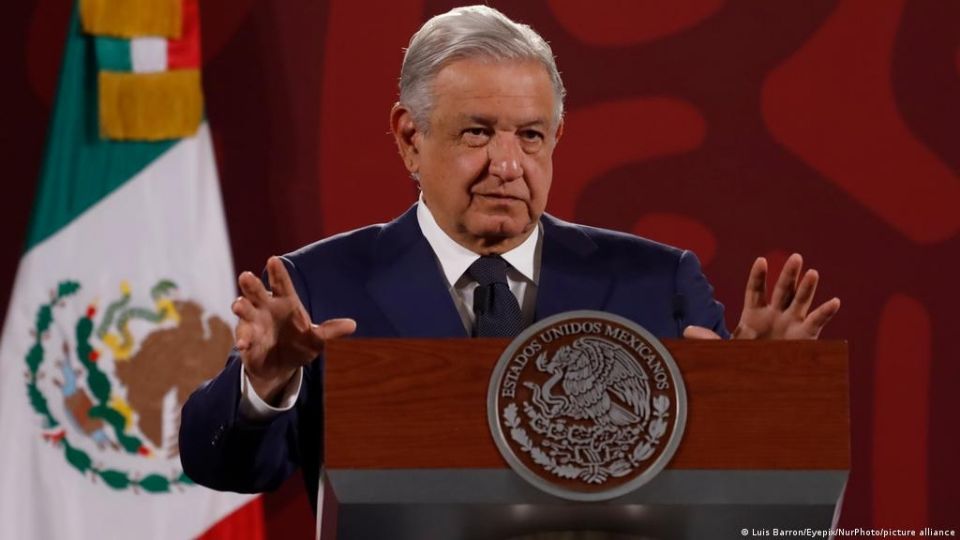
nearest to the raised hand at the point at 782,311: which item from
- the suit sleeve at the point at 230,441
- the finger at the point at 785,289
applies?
the finger at the point at 785,289

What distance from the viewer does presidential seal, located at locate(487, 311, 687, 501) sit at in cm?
145

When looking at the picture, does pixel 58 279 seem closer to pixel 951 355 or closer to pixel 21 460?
pixel 21 460

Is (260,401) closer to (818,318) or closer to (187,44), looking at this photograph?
(818,318)

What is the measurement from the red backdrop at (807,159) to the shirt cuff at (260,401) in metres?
1.83

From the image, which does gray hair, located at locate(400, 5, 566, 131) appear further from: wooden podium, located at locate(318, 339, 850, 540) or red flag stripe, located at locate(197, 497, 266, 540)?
red flag stripe, located at locate(197, 497, 266, 540)

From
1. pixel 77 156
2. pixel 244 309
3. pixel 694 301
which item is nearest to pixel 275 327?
pixel 244 309

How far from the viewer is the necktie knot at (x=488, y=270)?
221cm

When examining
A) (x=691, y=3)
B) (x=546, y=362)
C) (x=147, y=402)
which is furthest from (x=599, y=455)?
(x=691, y=3)

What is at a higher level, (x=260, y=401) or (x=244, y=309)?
(x=244, y=309)

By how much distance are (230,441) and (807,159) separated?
2.25 m

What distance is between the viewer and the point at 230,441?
6.47ft

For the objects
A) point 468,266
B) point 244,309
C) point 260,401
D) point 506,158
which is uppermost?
point 506,158

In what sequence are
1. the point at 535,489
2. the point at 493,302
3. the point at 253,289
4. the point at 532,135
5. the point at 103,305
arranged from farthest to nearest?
the point at 103,305
the point at 532,135
the point at 493,302
the point at 253,289
the point at 535,489

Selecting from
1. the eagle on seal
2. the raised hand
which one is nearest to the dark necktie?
the raised hand
